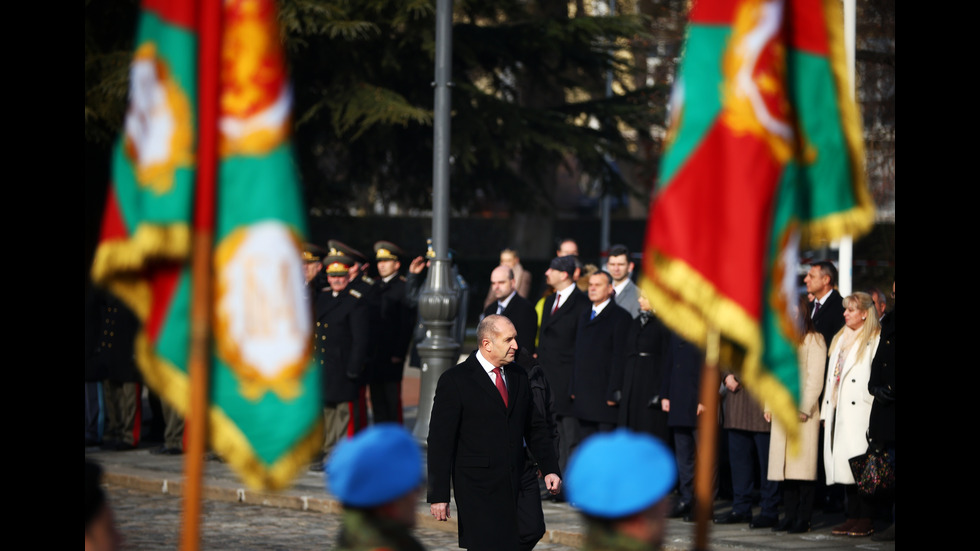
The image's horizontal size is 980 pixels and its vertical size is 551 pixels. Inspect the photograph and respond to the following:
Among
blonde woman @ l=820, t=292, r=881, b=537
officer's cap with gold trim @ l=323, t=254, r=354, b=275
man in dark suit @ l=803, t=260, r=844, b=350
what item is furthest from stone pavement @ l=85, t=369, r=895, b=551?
officer's cap with gold trim @ l=323, t=254, r=354, b=275

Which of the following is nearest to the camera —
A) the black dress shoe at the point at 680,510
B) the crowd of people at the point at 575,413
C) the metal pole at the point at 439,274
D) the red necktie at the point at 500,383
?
the crowd of people at the point at 575,413

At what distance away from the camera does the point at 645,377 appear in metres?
11.9

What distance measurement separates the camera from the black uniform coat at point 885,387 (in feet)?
33.4

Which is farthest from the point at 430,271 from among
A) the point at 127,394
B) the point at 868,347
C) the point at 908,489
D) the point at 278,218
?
the point at 278,218

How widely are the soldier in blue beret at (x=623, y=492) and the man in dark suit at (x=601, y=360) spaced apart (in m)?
8.47

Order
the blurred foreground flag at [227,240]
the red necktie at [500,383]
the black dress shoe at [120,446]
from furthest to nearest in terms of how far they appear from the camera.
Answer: the black dress shoe at [120,446] < the red necktie at [500,383] < the blurred foreground flag at [227,240]

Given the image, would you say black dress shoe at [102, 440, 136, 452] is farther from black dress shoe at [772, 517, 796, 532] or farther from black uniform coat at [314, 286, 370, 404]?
black dress shoe at [772, 517, 796, 532]

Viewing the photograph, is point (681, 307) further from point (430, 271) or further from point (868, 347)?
point (430, 271)

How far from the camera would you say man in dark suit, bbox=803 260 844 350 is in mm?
11828

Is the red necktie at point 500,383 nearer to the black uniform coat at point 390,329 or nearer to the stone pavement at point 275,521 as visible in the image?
the stone pavement at point 275,521

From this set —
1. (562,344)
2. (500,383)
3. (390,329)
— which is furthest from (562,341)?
(500,383)

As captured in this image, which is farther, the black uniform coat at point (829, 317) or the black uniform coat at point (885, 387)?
the black uniform coat at point (829, 317)

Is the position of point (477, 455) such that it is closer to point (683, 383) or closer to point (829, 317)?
point (683, 383)

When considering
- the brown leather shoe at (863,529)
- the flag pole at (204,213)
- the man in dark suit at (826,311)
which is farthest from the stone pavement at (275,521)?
the flag pole at (204,213)
